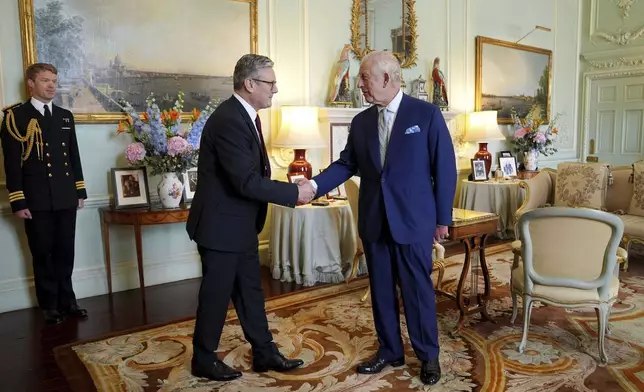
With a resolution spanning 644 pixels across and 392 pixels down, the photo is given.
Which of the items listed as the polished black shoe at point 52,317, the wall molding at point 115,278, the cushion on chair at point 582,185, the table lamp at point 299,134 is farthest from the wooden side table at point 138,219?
the cushion on chair at point 582,185

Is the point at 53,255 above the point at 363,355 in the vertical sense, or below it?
above

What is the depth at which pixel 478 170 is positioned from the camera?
6648 millimetres

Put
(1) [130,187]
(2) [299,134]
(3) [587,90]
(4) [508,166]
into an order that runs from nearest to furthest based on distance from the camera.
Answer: (1) [130,187] → (2) [299,134] → (4) [508,166] → (3) [587,90]

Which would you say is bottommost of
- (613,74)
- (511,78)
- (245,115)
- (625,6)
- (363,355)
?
(363,355)

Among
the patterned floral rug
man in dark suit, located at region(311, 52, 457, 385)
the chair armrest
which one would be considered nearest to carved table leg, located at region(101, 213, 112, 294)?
the patterned floral rug

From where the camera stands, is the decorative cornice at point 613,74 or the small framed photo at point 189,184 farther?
the decorative cornice at point 613,74

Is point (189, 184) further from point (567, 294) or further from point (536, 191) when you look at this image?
point (536, 191)

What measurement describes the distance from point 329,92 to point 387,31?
3.69 feet

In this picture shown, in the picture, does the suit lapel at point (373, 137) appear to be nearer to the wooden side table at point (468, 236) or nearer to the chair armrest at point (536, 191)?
the wooden side table at point (468, 236)

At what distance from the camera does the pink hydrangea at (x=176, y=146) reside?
4.14 metres

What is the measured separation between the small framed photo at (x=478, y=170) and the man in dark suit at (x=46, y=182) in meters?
4.55

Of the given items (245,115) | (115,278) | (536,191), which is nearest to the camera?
(245,115)

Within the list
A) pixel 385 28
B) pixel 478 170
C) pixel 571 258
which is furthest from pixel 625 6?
pixel 571 258

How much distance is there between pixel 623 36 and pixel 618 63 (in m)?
0.40
